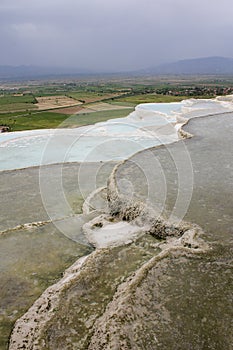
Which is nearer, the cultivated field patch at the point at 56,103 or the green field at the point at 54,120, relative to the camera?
the green field at the point at 54,120

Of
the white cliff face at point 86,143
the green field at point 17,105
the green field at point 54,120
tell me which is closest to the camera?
the white cliff face at point 86,143

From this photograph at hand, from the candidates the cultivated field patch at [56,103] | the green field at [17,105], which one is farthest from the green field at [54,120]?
the cultivated field patch at [56,103]

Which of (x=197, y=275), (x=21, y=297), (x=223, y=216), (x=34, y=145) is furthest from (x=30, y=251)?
(x=34, y=145)

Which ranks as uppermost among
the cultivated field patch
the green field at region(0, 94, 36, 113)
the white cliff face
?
the white cliff face

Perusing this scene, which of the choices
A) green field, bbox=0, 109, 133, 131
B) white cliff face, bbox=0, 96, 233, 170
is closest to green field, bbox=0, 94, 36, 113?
green field, bbox=0, 109, 133, 131

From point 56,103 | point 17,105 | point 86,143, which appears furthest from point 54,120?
point 17,105

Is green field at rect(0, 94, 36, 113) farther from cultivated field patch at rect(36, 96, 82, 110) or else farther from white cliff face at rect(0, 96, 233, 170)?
white cliff face at rect(0, 96, 233, 170)

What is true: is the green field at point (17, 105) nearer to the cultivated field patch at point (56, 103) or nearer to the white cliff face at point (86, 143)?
the cultivated field patch at point (56, 103)

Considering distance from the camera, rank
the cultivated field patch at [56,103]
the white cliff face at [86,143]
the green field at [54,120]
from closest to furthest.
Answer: the white cliff face at [86,143], the green field at [54,120], the cultivated field patch at [56,103]

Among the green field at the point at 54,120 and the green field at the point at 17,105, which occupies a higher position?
the green field at the point at 54,120

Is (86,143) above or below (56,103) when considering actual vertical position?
above

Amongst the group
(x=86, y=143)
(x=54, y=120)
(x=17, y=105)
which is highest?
(x=86, y=143)

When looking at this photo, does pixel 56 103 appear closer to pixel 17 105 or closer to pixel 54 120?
pixel 17 105
